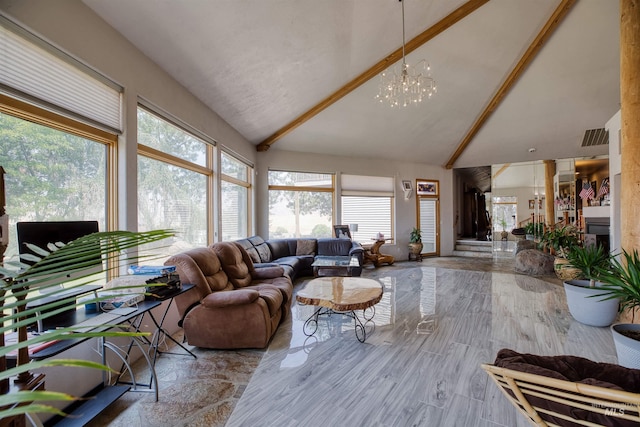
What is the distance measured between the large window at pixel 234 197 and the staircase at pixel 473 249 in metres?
6.61

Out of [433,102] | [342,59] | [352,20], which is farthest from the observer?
[433,102]

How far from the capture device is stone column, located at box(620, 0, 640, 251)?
10.3ft

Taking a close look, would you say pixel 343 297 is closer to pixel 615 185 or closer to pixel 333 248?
pixel 333 248

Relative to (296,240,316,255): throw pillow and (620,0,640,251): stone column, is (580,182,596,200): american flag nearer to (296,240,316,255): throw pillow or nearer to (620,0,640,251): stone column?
(620,0,640,251): stone column

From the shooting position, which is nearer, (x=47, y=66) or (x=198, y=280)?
(x=47, y=66)

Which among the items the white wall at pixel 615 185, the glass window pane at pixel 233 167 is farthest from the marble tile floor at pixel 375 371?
the glass window pane at pixel 233 167

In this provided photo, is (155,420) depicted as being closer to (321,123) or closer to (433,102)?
(321,123)

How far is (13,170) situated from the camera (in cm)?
205

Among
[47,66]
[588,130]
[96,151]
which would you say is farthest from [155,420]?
[588,130]

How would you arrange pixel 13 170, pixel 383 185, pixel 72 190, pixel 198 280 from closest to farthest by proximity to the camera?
pixel 13 170, pixel 72 190, pixel 198 280, pixel 383 185

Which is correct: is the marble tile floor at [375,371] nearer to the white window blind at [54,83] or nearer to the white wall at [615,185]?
the white wall at [615,185]

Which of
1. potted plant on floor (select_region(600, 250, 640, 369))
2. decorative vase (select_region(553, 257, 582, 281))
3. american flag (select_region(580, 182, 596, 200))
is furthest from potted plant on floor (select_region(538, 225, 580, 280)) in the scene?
potted plant on floor (select_region(600, 250, 640, 369))

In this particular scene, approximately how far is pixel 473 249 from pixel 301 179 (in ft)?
19.7

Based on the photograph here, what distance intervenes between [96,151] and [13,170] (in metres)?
0.75
